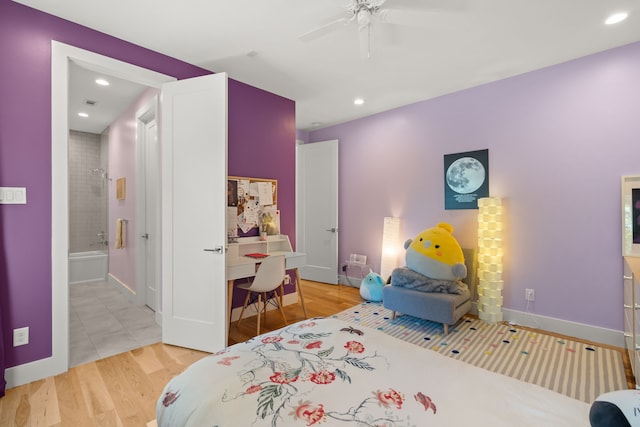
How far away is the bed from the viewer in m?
0.88

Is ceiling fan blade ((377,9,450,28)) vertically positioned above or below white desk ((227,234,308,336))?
above

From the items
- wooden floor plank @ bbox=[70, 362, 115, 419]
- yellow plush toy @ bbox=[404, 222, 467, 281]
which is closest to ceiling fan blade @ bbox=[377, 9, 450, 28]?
yellow plush toy @ bbox=[404, 222, 467, 281]

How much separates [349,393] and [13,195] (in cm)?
258

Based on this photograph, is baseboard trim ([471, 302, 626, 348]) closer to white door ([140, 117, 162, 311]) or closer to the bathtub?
white door ([140, 117, 162, 311])

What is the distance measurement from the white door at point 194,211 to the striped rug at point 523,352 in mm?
1302

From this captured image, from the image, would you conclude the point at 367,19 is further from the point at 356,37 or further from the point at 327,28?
the point at 356,37

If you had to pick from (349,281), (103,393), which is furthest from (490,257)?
(103,393)

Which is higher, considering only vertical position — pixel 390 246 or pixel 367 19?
pixel 367 19

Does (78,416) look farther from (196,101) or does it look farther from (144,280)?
(196,101)

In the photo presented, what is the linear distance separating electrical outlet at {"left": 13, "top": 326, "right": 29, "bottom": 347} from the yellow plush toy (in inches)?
131

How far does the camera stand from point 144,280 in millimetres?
3664

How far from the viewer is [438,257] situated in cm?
305

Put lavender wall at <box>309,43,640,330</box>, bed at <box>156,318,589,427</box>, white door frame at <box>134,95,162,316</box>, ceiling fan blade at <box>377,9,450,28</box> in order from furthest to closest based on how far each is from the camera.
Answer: white door frame at <box>134,95,162,316</box> → lavender wall at <box>309,43,640,330</box> → ceiling fan blade at <box>377,9,450,28</box> → bed at <box>156,318,589,427</box>

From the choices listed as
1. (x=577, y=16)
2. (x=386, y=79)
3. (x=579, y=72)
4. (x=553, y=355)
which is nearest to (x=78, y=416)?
(x=553, y=355)
